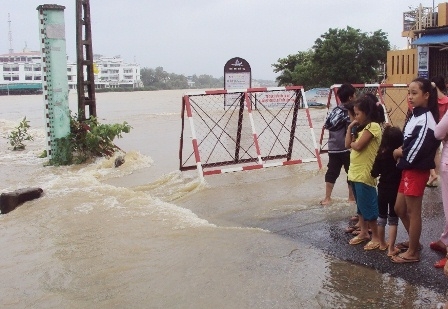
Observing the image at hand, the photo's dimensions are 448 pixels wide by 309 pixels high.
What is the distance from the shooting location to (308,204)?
6.79 metres

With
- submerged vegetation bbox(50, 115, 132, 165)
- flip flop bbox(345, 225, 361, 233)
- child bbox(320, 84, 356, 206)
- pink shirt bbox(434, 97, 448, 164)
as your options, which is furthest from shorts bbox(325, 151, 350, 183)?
submerged vegetation bbox(50, 115, 132, 165)

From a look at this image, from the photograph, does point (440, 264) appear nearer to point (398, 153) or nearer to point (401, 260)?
point (401, 260)

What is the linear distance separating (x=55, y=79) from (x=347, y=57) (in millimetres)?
21454

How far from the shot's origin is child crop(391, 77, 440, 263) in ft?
13.5

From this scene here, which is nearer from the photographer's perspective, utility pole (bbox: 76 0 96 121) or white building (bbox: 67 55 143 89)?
utility pole (bbox: 76 0 96 121)

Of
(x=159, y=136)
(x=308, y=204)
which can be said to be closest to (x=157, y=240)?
(x=308, y=204)

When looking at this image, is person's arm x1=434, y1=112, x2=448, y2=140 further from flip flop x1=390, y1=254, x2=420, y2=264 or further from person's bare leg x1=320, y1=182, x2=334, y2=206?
person's bare leg x1=320, y1=182, x2=334, y2=206

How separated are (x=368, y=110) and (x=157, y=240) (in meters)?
2.65

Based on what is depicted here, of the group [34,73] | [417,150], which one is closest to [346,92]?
[417,150]

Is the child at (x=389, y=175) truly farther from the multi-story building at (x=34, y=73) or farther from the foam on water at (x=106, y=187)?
the multi-story building at (x=34, y=73)

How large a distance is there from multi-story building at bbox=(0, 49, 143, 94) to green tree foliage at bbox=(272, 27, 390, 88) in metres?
71.3

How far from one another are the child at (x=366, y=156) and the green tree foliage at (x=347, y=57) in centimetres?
2547

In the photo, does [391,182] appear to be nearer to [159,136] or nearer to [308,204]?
[308,204]

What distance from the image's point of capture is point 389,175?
455 cm
